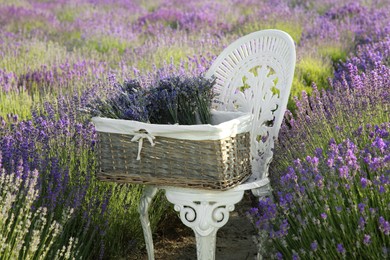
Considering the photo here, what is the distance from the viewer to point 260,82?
3002mm

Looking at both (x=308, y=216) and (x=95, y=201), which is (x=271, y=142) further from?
(x=95, y=201)

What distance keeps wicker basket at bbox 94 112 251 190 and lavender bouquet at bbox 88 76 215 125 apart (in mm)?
129

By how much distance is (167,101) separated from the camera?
2695 mm

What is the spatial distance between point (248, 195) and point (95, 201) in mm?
1391

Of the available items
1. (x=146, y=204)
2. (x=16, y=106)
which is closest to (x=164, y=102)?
(x=146, y=204)

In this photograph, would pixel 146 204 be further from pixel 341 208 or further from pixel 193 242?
pixel 341 208

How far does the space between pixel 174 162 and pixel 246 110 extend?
674mm

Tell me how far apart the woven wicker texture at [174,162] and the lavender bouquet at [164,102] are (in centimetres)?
13

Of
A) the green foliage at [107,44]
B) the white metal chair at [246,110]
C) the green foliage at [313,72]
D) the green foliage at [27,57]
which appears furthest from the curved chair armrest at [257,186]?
the green foliage at [107,44]

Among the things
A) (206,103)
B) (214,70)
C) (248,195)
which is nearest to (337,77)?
(248,195)

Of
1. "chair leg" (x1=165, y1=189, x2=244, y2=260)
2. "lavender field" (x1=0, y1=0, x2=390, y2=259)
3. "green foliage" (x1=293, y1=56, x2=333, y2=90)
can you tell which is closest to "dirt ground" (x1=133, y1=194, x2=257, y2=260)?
"lavender field" (x1=0, y1=0, x2=390, y2=259)

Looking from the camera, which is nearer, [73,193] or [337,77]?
[73,193]

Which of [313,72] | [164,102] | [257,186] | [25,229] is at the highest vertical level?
[313,72]

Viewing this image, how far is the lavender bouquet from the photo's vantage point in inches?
104
